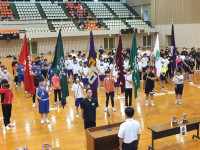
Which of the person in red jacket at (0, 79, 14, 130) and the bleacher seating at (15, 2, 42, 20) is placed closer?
the person in red jacket at (0, 79, 14, 130)

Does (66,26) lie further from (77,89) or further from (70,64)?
(77,89)

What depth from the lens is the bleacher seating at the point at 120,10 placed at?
38.3 m

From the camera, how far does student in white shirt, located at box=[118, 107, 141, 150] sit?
4652mm

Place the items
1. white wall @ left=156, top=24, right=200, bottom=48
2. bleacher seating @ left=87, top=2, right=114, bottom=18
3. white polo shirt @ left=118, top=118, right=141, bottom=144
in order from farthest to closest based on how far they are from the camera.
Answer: bleacher seating @ left=87, top=2, right=114, bottom=18, white wall @ left=156, top=24, right=200, bottom=48, white polo shirt @ left=118, top=118, right=141, bottom=144

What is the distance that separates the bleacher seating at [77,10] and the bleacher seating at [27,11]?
5257 mm

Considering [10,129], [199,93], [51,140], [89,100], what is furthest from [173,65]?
[10,129]

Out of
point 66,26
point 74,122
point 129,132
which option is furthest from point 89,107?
point 66,26

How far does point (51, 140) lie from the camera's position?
24.4 feet

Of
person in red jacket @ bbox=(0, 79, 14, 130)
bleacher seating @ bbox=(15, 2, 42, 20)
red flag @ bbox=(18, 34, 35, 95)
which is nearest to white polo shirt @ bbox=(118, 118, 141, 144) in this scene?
red flag @ bbox=(18, 34, 35, 95)

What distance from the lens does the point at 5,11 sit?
3112cm

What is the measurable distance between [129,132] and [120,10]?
37.3 m

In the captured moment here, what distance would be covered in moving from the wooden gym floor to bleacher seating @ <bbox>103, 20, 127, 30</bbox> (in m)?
22.1

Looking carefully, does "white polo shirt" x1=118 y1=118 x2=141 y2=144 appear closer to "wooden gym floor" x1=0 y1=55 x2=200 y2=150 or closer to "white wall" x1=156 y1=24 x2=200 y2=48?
"wooden gym floor" x1=0 y1=55 x2=200 y2=150

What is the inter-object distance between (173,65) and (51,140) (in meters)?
7.19
